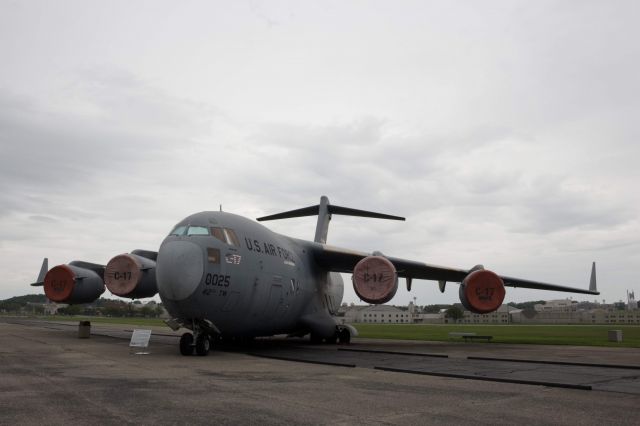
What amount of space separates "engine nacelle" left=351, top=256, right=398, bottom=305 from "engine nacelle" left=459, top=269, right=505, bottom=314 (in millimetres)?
3360

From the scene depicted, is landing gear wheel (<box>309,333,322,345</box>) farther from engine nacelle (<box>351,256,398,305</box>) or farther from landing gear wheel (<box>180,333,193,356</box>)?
landing gear wheel (<box>180,333,193,356</box>)

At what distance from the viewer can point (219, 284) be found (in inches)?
610

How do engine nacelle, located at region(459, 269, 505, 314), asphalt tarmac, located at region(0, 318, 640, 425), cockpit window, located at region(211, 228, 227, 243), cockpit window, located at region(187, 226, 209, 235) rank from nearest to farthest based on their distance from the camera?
asphalt tarmac, located at region(0, 318, 640, 425) < cockpit window, located at region(187, 226, 209, 235) < cockpit window, located at region(211, 228, 227, 243) < engine nacelle, located at region(459, 269, 505, 314)

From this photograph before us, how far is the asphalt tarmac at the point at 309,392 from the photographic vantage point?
259 inches

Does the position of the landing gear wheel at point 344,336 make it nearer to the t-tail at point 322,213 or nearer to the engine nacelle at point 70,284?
the t-tail at point 322,213

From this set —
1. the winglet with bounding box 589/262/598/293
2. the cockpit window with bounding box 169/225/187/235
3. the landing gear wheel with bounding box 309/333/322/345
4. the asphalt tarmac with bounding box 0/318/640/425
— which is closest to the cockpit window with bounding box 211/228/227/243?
the cockpit window with bounding box 169/225/187/235

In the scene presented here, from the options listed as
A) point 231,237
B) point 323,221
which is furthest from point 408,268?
point 231,237

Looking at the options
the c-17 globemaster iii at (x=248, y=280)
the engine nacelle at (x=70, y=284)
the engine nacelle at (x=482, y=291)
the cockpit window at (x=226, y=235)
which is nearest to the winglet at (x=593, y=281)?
the c-17 globemaster iii at (x=248, y=280)

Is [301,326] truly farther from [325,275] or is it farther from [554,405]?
[554,405]

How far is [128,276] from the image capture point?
21109mm

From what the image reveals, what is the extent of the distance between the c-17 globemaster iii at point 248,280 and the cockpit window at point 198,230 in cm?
3

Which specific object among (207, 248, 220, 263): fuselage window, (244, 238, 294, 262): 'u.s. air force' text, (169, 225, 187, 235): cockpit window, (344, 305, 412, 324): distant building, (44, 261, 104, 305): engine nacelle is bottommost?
(344, 305, 412, 324): distant building

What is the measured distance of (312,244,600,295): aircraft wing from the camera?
74.3 ft

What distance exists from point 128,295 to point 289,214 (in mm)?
9978
